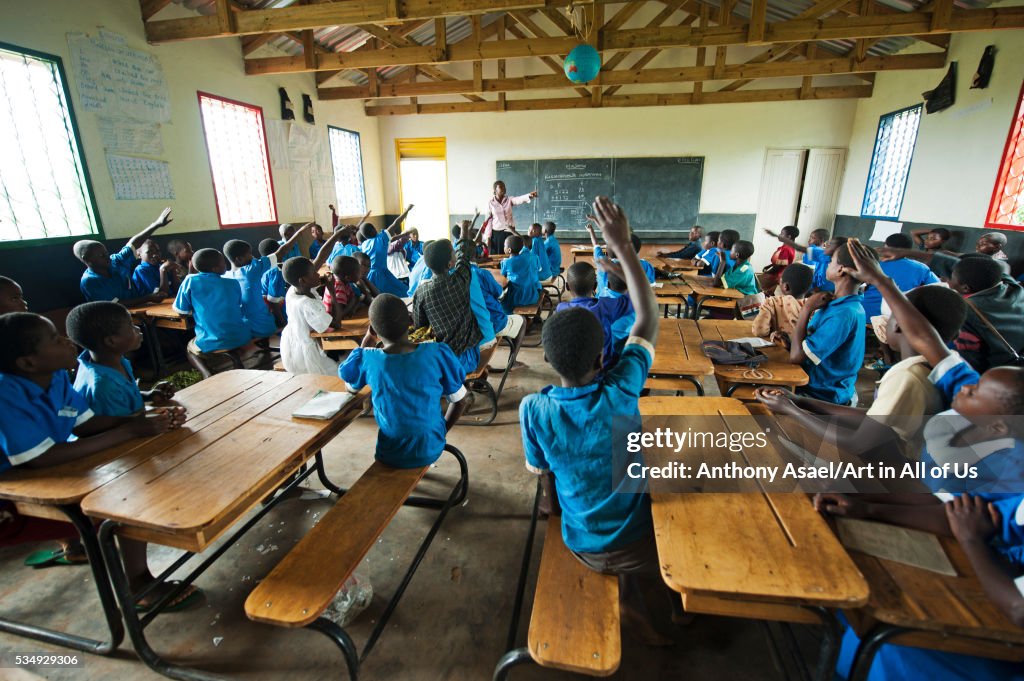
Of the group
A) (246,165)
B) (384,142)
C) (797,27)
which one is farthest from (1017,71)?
(384,142)

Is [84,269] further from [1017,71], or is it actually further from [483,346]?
[1017,71]

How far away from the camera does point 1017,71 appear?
489cm

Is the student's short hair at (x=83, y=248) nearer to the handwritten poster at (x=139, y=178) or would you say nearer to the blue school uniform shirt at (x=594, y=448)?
the handwritten poster at (x=139, y=178)

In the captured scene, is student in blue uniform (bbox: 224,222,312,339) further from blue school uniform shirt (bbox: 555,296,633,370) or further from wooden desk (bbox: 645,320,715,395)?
wooden desk (bbox: 645,320,715,395)

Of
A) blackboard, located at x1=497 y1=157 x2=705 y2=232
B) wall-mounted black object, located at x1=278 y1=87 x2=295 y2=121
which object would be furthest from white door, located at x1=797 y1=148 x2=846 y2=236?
wall-mounted black object, located at x1=278 y1=87 x2=295 y2=121

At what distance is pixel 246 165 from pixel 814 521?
25.4 ft

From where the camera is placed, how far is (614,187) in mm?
9602

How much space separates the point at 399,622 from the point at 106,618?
1043 millimetres

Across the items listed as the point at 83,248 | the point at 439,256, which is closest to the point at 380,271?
the point at 439,256

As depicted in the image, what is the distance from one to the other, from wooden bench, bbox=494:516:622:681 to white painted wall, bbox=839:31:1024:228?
22.1 feet

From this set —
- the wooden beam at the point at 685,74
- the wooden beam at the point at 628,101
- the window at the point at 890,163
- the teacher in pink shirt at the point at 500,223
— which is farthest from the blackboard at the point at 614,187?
the window at the point at 890,163

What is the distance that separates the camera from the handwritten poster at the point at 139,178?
4.75 metres

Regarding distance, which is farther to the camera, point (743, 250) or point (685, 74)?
point (685, 74)

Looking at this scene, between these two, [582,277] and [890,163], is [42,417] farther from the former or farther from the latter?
[890,163]
